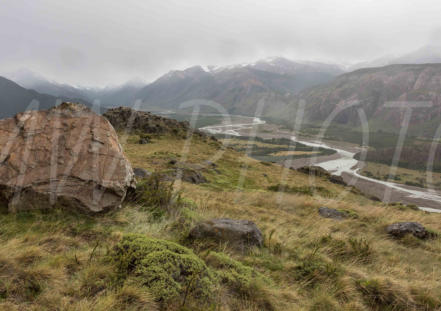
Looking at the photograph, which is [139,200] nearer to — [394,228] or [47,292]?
[47,292]

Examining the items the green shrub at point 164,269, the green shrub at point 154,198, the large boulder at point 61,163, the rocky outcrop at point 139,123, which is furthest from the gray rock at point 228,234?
the rocky outcrop at point 139,123

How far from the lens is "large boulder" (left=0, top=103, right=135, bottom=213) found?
6.51 metres

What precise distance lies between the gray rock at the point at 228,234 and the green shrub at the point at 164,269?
1.48 m

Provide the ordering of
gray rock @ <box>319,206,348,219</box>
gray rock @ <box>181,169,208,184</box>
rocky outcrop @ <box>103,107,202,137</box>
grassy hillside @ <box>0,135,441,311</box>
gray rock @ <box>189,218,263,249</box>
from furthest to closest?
rocky outcrop @ <box>103,107,202,137</box> < gray rock @ <box>181,169,208,184</box> < gray rock @ <box>319,206,348,219</box> < gray rock @ <box>189,218,263,249</box> < grassy hillside @ <box>0,135,441,311</box>

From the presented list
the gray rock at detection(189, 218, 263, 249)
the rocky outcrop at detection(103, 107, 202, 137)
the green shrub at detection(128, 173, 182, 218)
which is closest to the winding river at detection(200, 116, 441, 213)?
the rocky outcrop at detection(103, 107, 202, 137)

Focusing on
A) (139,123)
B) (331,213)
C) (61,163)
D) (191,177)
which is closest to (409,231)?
(331,213)

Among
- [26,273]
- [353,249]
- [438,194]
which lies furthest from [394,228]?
[438,194]

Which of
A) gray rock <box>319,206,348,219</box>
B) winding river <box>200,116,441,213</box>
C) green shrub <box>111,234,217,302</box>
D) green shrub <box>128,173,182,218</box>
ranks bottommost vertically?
winding river <box>200,116,441,213</box>

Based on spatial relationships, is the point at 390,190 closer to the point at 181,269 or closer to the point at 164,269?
the point at 181,269

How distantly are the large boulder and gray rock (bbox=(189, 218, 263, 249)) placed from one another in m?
2.87

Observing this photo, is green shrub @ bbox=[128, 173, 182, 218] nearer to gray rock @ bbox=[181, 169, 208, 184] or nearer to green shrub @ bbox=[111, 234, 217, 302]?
green shrub @ bbox=[111, 234, 217, 302]

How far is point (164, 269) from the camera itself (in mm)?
4168

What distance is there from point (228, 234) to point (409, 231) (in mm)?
7303

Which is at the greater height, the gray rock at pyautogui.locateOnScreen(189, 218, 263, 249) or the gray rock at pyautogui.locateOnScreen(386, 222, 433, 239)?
the gray rock at pyautogui.locateOnScreen(189, 218, 263, 249)
